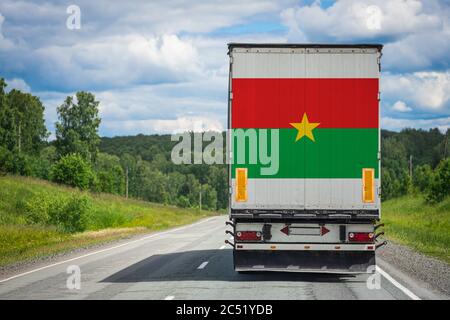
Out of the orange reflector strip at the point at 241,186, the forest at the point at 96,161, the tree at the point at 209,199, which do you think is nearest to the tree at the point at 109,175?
the forest at the point at 96,161

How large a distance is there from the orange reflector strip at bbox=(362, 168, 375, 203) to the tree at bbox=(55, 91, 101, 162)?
84724 mm

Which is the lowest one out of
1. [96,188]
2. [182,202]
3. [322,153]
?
[182,202]

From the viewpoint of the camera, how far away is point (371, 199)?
41.3 ft

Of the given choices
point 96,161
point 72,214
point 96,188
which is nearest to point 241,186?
point 72,214

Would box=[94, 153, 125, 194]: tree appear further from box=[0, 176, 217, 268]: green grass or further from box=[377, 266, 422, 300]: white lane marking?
box=[377, 266, 422, 300]: white lane marking

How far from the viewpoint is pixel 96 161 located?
4021 inches

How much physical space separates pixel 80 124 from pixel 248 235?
87.3 m

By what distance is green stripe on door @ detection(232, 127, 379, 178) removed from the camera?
12.7 meters

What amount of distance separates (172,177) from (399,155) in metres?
57.8

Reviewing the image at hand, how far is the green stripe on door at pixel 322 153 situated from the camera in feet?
41.6

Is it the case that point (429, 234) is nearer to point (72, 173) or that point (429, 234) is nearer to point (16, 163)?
point (72, 173)

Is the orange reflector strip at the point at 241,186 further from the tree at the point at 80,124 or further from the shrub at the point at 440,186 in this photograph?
the tree at the point at 80,124
